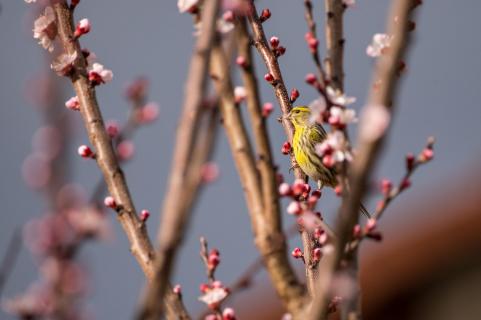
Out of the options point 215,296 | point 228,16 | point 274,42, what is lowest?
point 215,296

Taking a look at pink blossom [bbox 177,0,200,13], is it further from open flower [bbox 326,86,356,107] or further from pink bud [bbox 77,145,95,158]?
pink bud [bbox 77,145,95,158]

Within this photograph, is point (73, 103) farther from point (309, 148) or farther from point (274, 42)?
point (309, 148)

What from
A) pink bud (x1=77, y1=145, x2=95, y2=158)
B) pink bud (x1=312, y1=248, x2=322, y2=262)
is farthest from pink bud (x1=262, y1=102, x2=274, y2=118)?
pink bud (x1=312, y1=248, x2=322, y2=262)

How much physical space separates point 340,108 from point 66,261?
3.01 feet

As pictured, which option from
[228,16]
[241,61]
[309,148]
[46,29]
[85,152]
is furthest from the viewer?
[309,148]

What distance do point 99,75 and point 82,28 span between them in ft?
0.69

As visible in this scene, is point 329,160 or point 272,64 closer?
point 329,160

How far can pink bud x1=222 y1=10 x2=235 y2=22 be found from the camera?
210 cm

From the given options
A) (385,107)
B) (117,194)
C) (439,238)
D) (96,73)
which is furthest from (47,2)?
(439,238)

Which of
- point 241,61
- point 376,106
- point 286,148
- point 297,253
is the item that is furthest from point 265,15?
point 376,106

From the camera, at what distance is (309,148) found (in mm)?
7375

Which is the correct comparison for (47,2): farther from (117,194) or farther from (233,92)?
(233,92)

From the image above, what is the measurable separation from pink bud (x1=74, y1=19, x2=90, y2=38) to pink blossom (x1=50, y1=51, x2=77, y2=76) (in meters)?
0.10

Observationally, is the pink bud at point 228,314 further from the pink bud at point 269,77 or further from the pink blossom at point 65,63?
the pink bud at point 269,77
